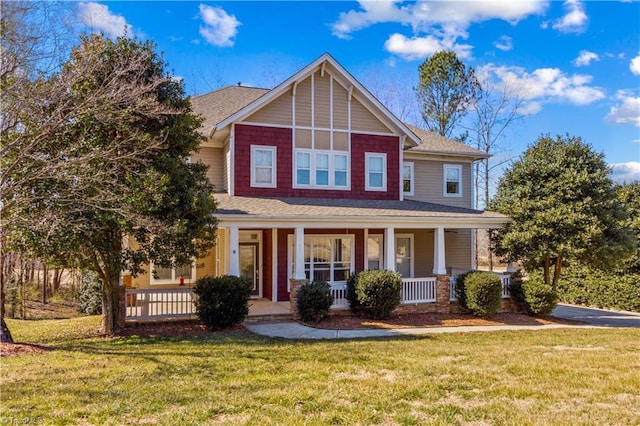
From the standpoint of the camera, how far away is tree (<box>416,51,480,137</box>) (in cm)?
3025

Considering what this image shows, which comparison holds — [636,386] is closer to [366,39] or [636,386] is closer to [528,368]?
[528,368]

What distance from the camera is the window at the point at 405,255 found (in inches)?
703

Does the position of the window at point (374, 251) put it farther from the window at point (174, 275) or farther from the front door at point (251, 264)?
the window at point (174, 275)

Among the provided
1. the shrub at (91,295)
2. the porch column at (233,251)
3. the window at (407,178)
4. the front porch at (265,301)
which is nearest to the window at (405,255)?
the window at (407,178)

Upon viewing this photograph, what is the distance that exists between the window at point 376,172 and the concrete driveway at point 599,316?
7844 millimetres

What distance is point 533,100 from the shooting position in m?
33.8

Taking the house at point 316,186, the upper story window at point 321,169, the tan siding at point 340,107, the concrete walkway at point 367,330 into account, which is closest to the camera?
the concrete walkway at point 367,330

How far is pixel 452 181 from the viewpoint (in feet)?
63.6

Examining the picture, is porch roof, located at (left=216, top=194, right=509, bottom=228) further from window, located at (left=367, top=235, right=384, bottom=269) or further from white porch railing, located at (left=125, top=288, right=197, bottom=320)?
white porch railing, located at (left=125, top=288, right=197, bottom=320)

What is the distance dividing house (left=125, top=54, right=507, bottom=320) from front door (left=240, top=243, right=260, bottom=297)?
4cm

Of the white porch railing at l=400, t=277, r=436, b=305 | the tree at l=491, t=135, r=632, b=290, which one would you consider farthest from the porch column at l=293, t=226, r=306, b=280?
the tree at l=491, t=135, r=632, b=290

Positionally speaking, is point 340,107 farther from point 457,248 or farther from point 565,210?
point 565,210

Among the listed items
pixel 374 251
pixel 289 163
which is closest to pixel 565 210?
pixel 374 251

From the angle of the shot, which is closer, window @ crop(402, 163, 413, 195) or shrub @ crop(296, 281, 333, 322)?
shrub @ crop(296, 281, 333, 322)
